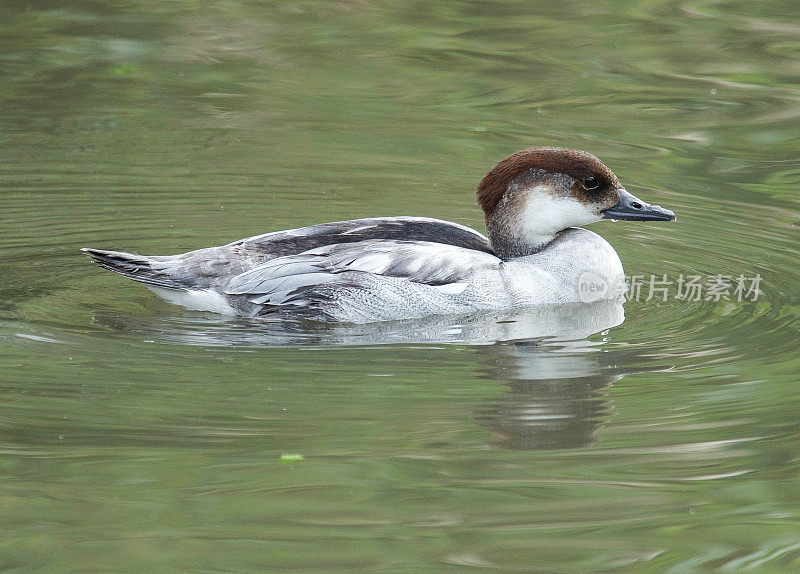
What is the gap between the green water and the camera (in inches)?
208

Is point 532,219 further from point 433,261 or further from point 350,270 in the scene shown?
point 350,270

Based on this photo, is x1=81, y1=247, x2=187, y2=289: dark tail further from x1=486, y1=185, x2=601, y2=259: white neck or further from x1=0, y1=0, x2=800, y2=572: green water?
x1=486, y1=185, x2=601, y2=259: white neck

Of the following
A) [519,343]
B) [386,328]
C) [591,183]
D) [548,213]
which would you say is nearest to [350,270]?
[386,328]

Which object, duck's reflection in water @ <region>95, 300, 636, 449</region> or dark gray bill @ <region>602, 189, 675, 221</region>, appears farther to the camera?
dark gray bill @ <region>602, 189, 675, 221</region>

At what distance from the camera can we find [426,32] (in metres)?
14.6

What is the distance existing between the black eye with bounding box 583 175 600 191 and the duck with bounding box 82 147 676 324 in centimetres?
1

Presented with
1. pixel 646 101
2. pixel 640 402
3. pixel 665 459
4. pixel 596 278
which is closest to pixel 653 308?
pixel 596 278

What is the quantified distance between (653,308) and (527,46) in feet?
21.4

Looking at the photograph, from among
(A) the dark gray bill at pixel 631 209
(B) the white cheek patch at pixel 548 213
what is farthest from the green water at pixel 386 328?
(B) the white cheek patch at pixel 548 213

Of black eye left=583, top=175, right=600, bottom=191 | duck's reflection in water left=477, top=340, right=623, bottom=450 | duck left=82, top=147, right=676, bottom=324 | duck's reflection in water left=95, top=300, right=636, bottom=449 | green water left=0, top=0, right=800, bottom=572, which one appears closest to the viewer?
green water left=0, top=0, right=800, bottom=572

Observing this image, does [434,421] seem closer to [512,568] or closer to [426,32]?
[512,568]

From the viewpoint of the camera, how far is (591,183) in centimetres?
827

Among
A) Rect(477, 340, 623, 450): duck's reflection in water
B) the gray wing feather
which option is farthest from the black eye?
Rect(477, 340, 623, 450): duck's reflection in water

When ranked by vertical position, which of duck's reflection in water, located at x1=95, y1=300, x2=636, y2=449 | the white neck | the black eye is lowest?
duck's reflection in water, located at x1=95, y1=300, x2=636, y2=449
